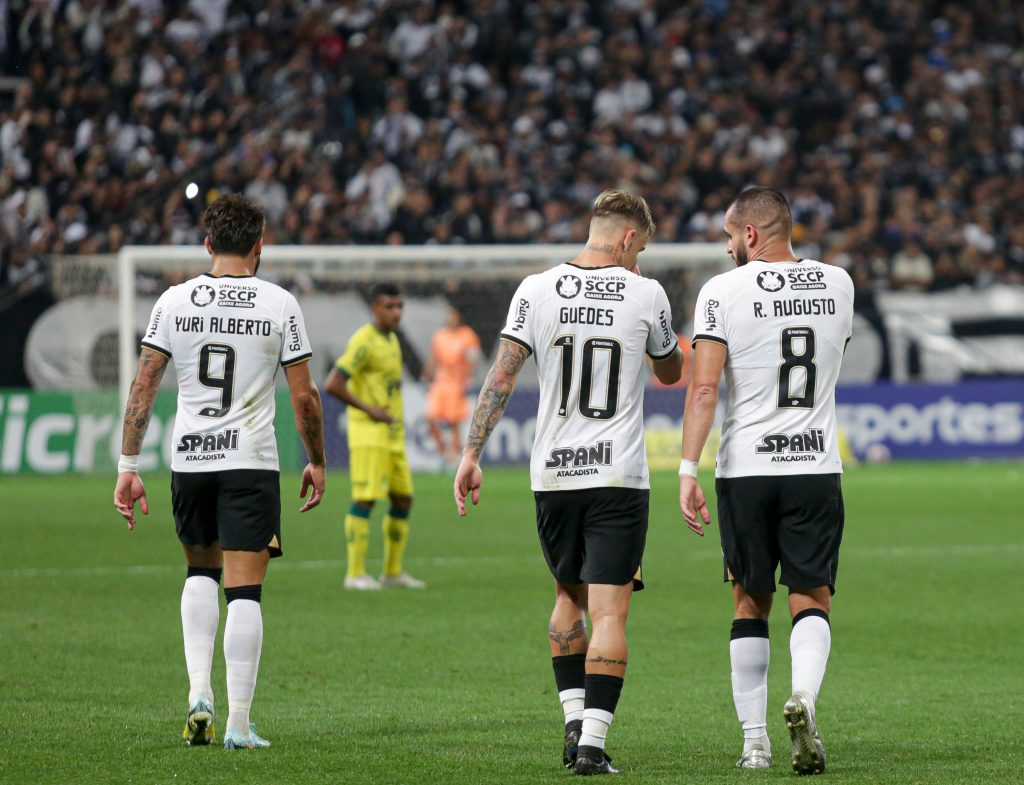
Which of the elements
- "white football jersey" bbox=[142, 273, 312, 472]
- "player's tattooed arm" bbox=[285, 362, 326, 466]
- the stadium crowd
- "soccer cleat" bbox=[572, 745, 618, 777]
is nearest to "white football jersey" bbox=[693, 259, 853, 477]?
"soccer cleat" bbox=[572, 745, 618, 777]

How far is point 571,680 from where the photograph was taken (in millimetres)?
6156

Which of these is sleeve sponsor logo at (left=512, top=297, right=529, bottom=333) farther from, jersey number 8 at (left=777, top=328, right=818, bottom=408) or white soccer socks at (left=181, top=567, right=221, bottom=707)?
white soccer socks at (left=181, top=567, right=221, bottom=707)

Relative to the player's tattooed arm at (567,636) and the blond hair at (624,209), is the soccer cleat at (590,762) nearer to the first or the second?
the player's tattooed arm at (567,636)

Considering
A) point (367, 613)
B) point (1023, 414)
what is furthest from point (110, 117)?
point (367, 613)

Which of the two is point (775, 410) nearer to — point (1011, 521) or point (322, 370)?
point (1011, 521)

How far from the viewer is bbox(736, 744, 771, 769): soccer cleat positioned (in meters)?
5.98

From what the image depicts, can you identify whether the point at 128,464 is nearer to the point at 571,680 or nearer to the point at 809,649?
the point at 571,680

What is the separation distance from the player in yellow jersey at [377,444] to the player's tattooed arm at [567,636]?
6115mm

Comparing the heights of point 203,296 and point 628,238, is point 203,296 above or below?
below

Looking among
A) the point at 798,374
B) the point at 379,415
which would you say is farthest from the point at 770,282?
the point at 379,415

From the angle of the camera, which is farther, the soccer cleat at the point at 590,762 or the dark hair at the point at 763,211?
the dark hair at the point at 763,211

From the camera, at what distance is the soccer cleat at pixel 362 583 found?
12148 millimetres

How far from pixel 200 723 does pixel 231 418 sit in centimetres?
121

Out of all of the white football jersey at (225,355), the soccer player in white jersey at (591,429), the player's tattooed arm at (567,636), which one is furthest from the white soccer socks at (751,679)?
the white football jersey at (225,355)
